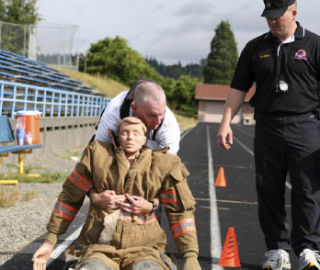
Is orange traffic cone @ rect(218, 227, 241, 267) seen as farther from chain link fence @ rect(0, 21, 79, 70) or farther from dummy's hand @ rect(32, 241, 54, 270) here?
chain link fence @ rect(0, 21, 79, 70)

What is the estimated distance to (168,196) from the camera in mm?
3371

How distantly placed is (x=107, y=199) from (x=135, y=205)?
178mm

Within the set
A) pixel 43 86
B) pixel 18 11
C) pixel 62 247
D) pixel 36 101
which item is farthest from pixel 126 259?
pixel 18 11

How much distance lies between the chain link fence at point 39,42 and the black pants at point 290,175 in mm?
27366

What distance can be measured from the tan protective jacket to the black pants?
4.62ft

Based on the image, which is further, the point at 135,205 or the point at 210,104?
the point at 210,104

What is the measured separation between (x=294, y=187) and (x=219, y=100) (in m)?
76.4

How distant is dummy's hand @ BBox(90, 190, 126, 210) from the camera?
10.9 ft

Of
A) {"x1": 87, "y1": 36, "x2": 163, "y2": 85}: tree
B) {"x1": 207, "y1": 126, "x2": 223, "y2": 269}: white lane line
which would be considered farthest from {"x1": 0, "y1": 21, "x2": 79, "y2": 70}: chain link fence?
{"x1": 87, "y1": 36, "x2": 163, "y2": 85}: tree

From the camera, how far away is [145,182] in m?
3.39

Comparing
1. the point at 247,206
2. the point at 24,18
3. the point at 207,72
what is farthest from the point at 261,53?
the point at 207,72

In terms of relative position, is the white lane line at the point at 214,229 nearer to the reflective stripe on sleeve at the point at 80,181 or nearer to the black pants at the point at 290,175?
the black pants at the point at 290,175

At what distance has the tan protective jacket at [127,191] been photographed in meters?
3.33

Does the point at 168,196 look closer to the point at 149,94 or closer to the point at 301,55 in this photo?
the point at 149,94
